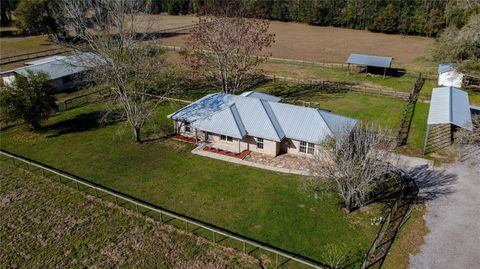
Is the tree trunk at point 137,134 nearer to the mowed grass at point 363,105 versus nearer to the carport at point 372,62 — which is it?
the mowed grass at point 363,105

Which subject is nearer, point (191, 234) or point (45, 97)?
point (191, 234)

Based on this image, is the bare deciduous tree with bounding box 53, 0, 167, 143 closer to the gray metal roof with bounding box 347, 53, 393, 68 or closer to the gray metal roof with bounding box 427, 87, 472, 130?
the gray metal roof with bounding box 427, 87, 472, 130

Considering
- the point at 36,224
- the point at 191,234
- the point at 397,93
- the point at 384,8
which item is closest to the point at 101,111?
the point at 36,224

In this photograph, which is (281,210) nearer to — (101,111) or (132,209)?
(132,209)

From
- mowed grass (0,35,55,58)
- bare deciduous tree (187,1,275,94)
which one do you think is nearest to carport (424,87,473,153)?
bare deciduous tree (187,1,275,94)

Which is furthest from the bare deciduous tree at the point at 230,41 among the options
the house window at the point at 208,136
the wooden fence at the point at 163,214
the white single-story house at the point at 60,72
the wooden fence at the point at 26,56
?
the wooden fence at the point at 26,56

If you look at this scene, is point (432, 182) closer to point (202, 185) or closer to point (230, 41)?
point (202, 185)

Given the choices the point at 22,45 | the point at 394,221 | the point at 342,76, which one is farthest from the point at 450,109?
the point at 22,45

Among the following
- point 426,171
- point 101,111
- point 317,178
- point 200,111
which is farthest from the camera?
point 101,111
